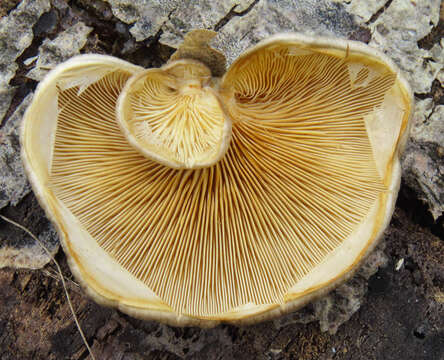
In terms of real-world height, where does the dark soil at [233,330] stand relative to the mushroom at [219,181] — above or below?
below

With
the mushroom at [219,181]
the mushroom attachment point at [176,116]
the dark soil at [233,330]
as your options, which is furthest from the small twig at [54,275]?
the mushroom attachment point at [176,116]

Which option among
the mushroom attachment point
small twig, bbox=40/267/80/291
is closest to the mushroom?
the mushroom attachment point

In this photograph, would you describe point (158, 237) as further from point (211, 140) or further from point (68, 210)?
point (211, 140)

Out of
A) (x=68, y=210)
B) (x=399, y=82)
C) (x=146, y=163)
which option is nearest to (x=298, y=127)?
(x=399, y=82)

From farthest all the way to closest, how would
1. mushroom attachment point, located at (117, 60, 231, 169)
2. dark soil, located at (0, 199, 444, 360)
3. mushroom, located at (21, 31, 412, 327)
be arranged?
dark soil, located at (0, 199, 444, 360) → mushroom, located at (21, 31, 412, 327) → mushroom attachment point, located at (117, 60, 231, 169)

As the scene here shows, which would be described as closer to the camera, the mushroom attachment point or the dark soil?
the mushroom attachment point

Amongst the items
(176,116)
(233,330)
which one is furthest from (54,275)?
(176,116)

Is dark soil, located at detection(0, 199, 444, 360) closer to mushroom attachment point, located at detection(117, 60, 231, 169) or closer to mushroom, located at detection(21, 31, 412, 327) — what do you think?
mushroom, located at detection(21, 31, 412, 327)

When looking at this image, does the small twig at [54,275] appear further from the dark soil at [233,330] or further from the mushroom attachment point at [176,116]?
the mushroom attachment point at [176,116]

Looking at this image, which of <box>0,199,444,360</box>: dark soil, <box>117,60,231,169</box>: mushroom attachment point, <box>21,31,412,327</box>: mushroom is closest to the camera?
<box>117,60,231,169</box>: mushroom attachment point
